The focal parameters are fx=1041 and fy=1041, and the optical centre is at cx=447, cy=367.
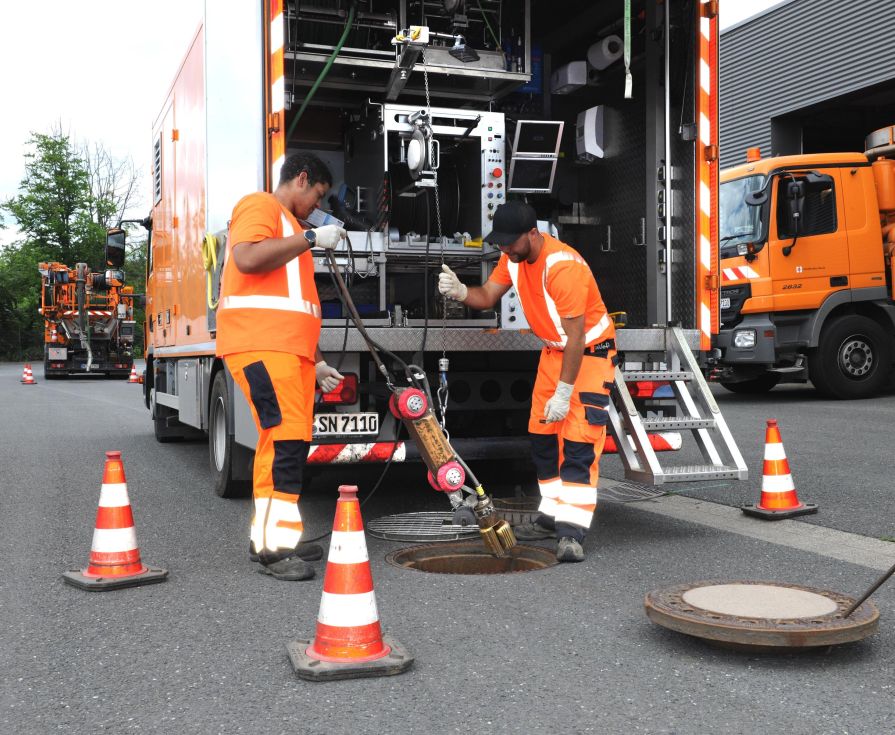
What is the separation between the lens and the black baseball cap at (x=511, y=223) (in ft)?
16.8

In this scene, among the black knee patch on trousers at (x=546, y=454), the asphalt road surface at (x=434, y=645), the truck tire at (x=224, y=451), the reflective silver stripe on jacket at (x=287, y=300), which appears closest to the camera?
the asphalt road surface at (x=434, y=645)

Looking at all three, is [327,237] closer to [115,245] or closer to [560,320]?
[560,320]

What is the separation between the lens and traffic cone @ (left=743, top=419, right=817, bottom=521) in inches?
234

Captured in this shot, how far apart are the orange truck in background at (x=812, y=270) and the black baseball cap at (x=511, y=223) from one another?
28.1ft

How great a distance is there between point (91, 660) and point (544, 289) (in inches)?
110

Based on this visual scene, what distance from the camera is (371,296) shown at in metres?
6.98

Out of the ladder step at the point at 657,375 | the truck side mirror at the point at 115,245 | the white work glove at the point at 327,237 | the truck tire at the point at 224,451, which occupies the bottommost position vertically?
the truck tire at the point at 224,451

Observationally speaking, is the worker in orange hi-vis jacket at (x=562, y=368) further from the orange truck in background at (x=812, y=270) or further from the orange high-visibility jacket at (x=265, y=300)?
the orange truck in background at (x=812, y=270)

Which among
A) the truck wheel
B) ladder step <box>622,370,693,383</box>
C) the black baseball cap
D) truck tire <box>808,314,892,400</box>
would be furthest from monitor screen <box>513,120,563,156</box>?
the truck wheel

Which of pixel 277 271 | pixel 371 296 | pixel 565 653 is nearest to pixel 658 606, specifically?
pixel 565 653

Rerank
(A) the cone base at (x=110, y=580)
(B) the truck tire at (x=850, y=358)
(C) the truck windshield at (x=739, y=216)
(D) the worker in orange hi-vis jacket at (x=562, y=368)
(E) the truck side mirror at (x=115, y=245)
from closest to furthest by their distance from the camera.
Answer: (A) the cone base at (x=110, y=580) → (D) the worker in orange hi-vis jacket at (x=562, y=368) → (E) the truck side mirror at (x=115, y=245) → (C) the truck windshield at (x=739, y=216) → (B) the truck tire at (x=850, y=358)

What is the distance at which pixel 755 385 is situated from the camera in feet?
50.6

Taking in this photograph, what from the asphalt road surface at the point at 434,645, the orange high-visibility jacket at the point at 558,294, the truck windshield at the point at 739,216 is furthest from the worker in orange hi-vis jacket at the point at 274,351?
the truck windshield at the point at 739,216

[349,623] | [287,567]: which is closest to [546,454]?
[287,567]
